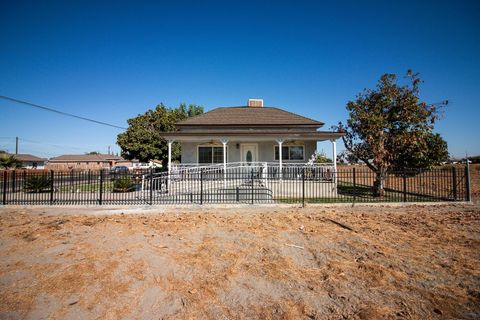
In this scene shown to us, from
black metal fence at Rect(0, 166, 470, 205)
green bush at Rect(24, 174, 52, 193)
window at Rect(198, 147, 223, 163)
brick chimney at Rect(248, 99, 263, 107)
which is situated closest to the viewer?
black metal fence at Rect(0, 166, 470, 205)

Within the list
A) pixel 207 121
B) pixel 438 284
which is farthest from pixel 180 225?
pixel 207 121

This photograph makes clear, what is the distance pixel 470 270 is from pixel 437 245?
1.48 m

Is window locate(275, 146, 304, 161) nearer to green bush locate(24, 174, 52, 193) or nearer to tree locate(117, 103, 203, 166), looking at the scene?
tree locate(117, 103, 203, 166)

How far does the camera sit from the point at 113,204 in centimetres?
1181

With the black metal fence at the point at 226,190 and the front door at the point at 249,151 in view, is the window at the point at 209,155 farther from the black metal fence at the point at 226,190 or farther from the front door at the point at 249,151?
the black metal fence at the point at 226,190

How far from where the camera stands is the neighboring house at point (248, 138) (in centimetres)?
1678

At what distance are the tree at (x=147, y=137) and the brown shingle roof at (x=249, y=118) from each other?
6667mm

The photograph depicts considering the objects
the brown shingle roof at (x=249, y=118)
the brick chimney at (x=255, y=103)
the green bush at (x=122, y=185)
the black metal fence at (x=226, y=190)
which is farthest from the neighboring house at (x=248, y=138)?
the green bush at (x=122, y=185)

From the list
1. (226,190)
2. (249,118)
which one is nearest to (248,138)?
(226,190)

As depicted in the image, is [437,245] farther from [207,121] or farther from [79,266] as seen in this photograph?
[207,121]

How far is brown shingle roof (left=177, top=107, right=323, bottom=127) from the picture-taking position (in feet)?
70.1

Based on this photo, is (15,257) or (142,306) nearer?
(142,306)

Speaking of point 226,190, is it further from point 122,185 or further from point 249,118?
point 249,118

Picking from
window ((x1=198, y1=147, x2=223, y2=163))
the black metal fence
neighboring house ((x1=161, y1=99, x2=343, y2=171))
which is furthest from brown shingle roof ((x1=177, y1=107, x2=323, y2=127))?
the black metal fence
